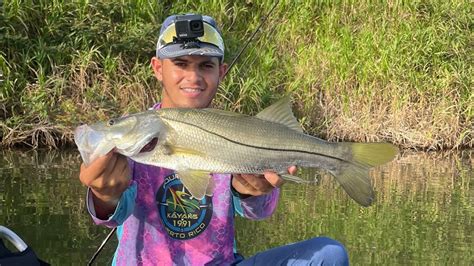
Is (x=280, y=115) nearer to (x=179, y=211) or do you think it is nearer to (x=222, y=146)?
(x=222, y=146)

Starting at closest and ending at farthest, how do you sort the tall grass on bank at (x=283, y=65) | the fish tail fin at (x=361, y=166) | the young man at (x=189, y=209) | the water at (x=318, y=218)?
the fish tail fin at (x=361, y=166) → the young man at (x=189, y=209) → the water at (x=318, y=218) → the tall grass on bank at (x=283, y=65)

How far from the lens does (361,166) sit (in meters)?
2.14

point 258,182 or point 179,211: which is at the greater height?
point 258,182

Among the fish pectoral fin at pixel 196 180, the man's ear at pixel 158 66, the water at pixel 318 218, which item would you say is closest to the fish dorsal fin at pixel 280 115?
the fish pectoral fin at pixel 196 180

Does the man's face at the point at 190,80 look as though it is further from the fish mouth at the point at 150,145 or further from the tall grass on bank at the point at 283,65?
the tall grass on bank at the point at 283,65

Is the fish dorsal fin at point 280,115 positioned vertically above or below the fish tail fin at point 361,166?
above

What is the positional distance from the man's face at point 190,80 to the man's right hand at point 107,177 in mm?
508

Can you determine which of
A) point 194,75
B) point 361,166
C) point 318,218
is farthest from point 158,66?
point 318,218

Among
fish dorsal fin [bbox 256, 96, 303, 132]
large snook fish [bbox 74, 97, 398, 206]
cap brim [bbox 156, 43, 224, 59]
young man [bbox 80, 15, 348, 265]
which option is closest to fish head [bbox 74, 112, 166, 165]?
large snook fish [bbox 74, 97, 398, 206]

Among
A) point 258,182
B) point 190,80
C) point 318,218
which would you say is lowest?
point 318,218

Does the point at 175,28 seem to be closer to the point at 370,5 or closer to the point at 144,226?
the point at 144,226

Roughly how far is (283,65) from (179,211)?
7.78 m

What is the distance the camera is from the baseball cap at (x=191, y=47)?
8.29 feet

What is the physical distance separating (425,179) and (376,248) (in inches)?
103
